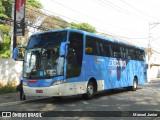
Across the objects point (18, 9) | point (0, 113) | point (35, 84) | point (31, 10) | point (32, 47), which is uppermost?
point (31, 10)

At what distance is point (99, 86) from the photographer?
17172 millimetres

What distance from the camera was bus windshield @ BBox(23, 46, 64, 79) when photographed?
13.9 m

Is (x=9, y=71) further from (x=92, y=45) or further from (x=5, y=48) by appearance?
(x=5, y=48)

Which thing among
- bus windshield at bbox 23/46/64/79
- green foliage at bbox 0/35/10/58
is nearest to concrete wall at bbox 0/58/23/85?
bus windshield at bbox 23/46/64/79

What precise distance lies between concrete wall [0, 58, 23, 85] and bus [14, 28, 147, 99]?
15.5 ft

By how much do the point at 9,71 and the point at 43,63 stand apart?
24.0 ft

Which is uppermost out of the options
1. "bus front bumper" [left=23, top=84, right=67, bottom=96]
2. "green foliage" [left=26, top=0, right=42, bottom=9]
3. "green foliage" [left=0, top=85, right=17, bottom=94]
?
→ "green foliage" [left=26, top=0, right=42, bottom=9]

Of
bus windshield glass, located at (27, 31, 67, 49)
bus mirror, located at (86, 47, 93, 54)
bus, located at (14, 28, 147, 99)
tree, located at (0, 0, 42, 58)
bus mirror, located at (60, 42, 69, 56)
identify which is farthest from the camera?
tree, located at (0, 0, 42, 58)

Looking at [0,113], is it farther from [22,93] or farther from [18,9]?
[18,9]

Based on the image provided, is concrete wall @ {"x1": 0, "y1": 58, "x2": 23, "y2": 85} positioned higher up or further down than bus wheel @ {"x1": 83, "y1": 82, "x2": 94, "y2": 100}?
higher up

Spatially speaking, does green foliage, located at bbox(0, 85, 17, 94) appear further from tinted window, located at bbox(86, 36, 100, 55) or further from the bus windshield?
tinted window, located at bbox(86, 36, 100, 55)

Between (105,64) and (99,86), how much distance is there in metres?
1.56

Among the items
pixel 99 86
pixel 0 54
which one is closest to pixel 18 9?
pixel 99 86

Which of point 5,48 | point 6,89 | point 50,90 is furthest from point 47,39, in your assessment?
point 5,48
